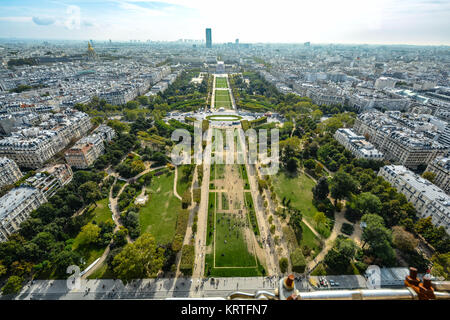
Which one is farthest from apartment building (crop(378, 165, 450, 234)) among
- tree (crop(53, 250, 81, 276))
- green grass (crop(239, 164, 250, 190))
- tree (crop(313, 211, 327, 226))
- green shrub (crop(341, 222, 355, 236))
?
tree (crop(53, 250, 81, 276))

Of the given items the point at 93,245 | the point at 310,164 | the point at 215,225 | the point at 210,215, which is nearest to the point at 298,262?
the point at 215,225

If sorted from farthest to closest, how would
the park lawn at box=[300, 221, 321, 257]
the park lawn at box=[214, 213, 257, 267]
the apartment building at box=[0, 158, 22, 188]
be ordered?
the apartment building at box=[0, 158, 22, 188]
the park lawn at box=[300, 221, 321, 257]
the park lawn at box=[214, 213, 257, 267]

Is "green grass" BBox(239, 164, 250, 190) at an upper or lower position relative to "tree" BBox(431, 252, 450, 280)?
upper

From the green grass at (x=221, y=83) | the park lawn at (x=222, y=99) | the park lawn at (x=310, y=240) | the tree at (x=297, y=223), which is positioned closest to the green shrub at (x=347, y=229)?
the park lawn at (x=310, y=240)

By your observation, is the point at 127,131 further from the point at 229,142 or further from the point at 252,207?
the point at 252,207

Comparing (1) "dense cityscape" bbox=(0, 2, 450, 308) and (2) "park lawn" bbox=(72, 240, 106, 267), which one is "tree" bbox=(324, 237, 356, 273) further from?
(2) "park lawn" bbox=(72, 240, 106, 267)

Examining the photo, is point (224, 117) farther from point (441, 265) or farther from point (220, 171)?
point (441, 265)

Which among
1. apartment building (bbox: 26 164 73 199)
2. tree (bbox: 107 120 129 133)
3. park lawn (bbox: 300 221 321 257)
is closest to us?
park lawn (bbox: 300 221 321 257)
